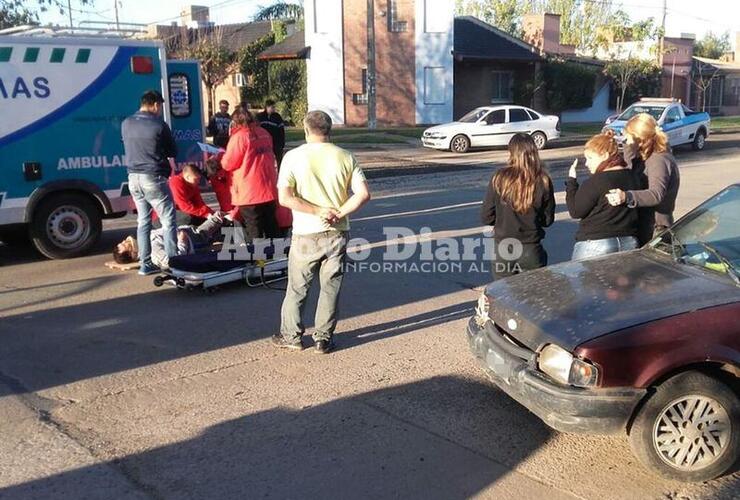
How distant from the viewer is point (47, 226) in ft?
29.5

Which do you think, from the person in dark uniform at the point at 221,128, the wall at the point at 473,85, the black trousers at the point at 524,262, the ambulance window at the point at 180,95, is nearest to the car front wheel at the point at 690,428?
the black trousers at the point at 524,262

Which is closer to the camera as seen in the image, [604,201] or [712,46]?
[604,201]

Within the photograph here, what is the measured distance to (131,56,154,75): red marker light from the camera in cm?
940

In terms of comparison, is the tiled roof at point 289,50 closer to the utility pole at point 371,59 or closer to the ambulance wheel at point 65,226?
the utility pole at point 371,59

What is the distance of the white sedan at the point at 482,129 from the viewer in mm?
24594

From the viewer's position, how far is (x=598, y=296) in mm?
4227

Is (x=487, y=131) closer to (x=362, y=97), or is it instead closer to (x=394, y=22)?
(x=362, y=97)

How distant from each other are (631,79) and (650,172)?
39054 mm

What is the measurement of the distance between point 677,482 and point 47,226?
7.61 m

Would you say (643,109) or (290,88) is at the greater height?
(290,88)

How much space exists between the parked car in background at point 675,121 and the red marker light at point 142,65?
17.6 m

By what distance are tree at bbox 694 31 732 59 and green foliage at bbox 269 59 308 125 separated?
48299mm

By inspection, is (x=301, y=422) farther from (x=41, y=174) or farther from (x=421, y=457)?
(x=41, y=174)

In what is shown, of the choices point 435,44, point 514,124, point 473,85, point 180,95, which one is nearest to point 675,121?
point 514,124
